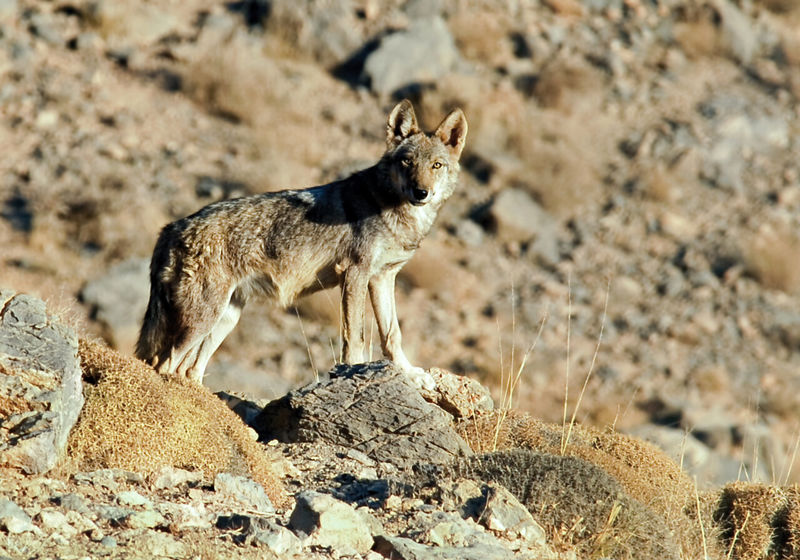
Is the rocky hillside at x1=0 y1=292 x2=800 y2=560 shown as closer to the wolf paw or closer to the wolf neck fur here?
the wolf paw

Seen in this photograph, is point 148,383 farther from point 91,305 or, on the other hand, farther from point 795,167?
point 795,167

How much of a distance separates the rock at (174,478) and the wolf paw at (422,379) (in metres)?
2.57

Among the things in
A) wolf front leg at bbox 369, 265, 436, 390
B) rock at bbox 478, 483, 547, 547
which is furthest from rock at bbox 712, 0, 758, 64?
rock at bbox 478, 483, 547, 547

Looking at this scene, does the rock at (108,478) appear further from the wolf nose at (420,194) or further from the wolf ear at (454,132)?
the wolf ear at (454,132)

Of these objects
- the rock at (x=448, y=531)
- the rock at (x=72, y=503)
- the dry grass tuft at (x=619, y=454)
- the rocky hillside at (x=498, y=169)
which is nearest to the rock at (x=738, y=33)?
→ the rocky hillside at (x=498, y=169)

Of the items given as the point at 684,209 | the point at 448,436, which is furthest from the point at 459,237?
the point at 448,436

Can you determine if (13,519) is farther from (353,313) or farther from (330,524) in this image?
(353,313)

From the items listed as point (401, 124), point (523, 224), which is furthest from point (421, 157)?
point (523, 224)

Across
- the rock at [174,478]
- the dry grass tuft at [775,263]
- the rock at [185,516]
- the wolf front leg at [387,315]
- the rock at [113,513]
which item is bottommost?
the dry grass tuft at [775,263]

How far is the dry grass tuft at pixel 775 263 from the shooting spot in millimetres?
24172

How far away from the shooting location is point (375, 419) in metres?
8.45

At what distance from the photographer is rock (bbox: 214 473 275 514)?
21.9 feet

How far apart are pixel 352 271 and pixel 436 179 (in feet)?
3.79

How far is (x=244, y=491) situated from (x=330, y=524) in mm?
881
